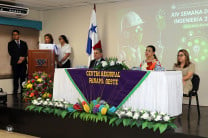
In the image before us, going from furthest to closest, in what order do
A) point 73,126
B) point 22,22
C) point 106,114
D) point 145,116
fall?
point 22,22, point 73,126, point 106,114, point 145,116

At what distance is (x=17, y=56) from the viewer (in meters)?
6.88

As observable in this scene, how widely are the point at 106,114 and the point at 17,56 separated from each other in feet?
12.4

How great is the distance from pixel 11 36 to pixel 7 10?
0.81m

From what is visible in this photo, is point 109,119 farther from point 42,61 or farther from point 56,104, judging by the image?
point 42,61

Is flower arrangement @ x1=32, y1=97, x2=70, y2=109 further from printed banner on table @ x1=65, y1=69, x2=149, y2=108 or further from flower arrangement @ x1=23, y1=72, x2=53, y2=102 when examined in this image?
flower arrangement @ x1=23, y1=72, x2=53, y2=102

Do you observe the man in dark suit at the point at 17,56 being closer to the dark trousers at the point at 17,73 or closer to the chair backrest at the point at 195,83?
the dark trousers at the point at 17,73

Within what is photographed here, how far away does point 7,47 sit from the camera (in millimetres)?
7129

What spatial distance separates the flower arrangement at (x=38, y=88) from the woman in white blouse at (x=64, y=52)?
1.62 meters

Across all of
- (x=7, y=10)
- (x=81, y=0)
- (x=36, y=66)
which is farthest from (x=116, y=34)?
(x=7, y=10)

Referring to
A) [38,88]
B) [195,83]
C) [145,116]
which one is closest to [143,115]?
[145,116]

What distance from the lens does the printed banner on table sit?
3.91m

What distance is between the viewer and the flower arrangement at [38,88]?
5.21 metres

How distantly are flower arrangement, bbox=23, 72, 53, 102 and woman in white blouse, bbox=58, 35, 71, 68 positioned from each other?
1.62 metres

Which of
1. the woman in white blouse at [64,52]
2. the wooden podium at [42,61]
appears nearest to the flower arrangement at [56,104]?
the wooden podium at [42,61]
